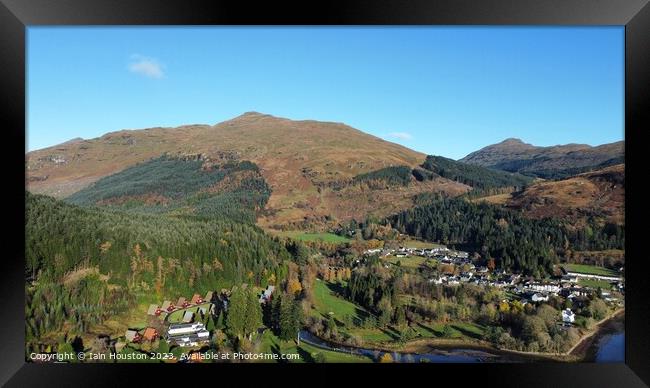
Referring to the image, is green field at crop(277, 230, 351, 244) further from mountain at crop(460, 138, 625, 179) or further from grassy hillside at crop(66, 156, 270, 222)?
mountain at crop(460, 138, 625, 179)

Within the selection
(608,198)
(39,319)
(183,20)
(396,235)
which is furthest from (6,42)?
(608,198)

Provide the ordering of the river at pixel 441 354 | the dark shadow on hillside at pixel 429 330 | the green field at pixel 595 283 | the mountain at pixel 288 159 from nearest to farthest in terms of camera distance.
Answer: the river at pixel 441 354
the green field at pixel 595 283
the dark shadow on hillside at pixel 429 330
the mountain at pixel 288 159

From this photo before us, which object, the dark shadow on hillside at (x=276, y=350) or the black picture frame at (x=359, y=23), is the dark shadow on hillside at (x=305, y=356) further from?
the black picture frame at (x=359, y=23)

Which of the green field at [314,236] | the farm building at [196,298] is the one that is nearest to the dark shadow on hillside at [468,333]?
the green field at [314,236]

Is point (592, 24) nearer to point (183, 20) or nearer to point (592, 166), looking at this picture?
point (592, 166)

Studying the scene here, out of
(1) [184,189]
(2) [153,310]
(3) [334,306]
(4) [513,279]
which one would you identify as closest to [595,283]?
(4) [513,279]

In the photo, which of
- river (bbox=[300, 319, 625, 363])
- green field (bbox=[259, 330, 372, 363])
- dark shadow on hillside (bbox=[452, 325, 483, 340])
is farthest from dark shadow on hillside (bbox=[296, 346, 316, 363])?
dark shadow on hillside (bbox=[452, 325, 483, 340])

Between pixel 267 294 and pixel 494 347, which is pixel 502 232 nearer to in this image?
pixel 494 347
